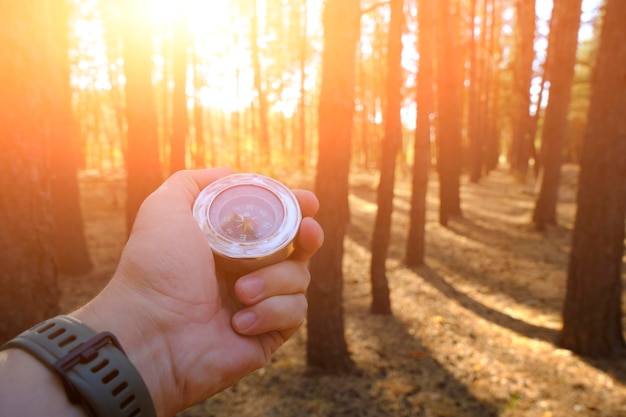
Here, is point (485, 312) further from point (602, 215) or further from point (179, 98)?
point (179, 98)

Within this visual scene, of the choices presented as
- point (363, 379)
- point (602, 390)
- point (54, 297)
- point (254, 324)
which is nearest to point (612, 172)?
point (602, 390)

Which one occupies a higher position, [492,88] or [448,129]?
[492,88]

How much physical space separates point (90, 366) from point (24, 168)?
2096 mm

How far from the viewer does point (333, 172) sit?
4.97 m

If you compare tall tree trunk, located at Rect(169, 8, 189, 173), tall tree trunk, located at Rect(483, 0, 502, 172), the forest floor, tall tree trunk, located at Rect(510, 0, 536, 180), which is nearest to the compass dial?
the forest floor

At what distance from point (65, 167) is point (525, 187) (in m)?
19.1

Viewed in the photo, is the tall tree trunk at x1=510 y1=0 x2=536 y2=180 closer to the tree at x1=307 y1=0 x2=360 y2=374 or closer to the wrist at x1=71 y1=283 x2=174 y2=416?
the tree at x1=307 y1=0 x2=360 y2=374

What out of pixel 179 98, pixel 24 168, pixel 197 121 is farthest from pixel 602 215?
pixel 197 121

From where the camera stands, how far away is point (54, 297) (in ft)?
10.3

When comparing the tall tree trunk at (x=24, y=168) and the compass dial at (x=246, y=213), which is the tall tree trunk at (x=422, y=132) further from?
the compass dial at (x=246, y=213)

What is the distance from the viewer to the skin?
5.34 ft

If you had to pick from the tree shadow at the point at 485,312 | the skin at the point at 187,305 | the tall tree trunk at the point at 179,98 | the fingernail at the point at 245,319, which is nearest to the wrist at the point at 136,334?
the skin at the point at 187,305

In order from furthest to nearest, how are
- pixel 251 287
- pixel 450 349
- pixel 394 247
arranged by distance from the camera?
1. pixel 394 247
2. pixel 450 349
3. pixel 251 287

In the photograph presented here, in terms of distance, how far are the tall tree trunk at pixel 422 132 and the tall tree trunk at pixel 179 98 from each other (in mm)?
4948
